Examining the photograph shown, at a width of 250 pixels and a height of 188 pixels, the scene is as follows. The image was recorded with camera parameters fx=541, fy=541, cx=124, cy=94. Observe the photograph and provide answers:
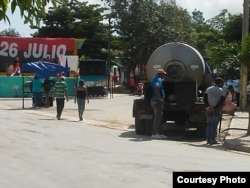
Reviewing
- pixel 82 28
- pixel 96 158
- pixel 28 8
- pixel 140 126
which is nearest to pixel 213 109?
pixel 140 126

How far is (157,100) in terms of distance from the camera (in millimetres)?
Result: 15055

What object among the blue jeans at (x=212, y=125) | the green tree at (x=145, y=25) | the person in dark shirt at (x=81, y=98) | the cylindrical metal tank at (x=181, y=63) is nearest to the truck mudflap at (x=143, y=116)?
the cylindrical metal tank at (x=181, y=63)

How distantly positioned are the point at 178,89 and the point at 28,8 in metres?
12.2

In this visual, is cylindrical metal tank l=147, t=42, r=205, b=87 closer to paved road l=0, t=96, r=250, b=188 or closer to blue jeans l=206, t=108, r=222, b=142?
paved road l=0, t=96, r=250, b=188

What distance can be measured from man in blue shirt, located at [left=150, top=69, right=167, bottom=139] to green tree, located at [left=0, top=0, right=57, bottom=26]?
439 inches

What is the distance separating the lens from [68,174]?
8.88m

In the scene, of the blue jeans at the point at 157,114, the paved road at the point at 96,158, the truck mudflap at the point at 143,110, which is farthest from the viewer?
the truck mudflap at the point at 143,110

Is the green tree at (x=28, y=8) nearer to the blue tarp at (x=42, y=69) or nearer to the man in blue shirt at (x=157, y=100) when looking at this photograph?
the man in blue shirt at (x=157, y=100)

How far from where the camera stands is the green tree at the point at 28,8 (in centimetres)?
371

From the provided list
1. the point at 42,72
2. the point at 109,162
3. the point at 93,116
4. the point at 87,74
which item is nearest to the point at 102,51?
the point at 87,74

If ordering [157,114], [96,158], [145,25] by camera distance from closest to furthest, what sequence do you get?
[96,158] < [157,114] < [145,25]

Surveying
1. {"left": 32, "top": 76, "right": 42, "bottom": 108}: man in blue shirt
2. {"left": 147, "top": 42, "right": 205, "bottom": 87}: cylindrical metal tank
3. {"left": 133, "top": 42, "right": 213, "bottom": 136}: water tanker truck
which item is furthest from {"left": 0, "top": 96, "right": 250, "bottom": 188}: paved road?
{"left": 32, "top": 76, "right": 42, "bottom": 108}: man in blue shirt

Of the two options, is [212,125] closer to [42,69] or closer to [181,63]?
[181,63]

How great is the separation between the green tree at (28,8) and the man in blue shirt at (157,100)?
11.2 m
